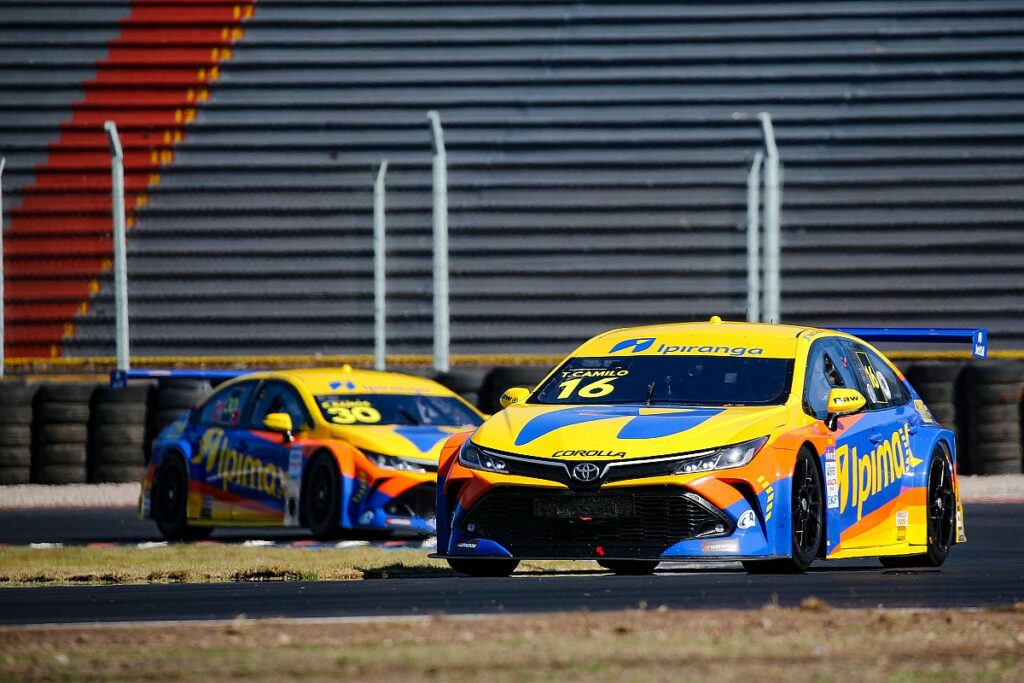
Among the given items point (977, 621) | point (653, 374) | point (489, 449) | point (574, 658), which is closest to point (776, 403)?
point (653, 374)

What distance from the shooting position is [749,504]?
367 inches

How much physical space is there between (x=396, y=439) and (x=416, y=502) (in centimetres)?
47

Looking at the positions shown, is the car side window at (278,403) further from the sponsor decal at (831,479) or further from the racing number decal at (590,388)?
the sponsor decal at (831,479)

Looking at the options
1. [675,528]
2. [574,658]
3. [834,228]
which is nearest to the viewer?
[574,658]

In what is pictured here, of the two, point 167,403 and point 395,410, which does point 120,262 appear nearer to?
point 167,403

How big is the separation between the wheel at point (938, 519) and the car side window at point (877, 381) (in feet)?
1.28

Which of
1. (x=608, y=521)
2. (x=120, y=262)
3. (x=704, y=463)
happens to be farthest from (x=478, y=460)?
(x=120, y=262)

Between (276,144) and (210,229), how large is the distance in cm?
142

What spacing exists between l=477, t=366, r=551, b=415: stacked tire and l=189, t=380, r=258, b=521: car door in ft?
13.2

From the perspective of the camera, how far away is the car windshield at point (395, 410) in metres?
14.7

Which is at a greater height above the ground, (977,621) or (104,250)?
(104,250)

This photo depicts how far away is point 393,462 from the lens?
14.0 m

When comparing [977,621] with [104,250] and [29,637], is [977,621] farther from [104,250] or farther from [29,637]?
[104,250]

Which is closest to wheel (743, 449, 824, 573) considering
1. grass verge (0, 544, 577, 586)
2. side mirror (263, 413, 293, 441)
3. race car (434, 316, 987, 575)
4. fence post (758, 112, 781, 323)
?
race car (434, 316, 987, 575)
